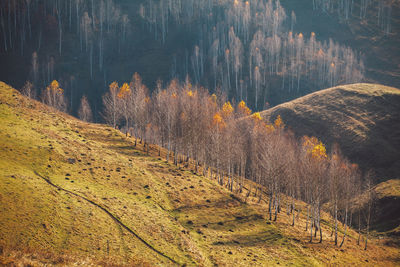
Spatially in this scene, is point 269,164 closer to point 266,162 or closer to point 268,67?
point 266,162

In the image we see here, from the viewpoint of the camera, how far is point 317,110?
387 feet

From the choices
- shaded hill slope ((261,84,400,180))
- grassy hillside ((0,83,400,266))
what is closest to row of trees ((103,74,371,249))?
grassy hillside ((0,83,400,266))

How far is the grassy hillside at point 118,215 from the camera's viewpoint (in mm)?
26797

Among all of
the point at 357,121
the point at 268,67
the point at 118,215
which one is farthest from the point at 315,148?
the point at 268,67

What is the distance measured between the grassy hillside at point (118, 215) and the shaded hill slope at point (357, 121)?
42.6m

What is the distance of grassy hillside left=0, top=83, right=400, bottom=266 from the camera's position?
26.8 meters

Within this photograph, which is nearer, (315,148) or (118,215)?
(118,215)

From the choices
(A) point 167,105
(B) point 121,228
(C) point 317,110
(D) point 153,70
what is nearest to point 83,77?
(D) point 153,70

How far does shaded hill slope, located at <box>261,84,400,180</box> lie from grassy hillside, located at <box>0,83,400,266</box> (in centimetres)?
4256

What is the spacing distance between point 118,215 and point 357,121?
335 ft

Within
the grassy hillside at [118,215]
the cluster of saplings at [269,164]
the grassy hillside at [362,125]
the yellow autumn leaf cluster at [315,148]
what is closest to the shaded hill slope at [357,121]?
the grassy hillside at [362,125]

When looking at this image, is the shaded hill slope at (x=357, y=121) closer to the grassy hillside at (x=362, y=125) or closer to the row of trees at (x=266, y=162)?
the grassy hillside at (x=362, y=125)

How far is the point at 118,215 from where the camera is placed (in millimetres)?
34719

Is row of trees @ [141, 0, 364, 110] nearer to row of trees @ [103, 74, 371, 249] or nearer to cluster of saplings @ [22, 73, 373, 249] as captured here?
cluster of saplings @ [22, 73, 373, 249]
